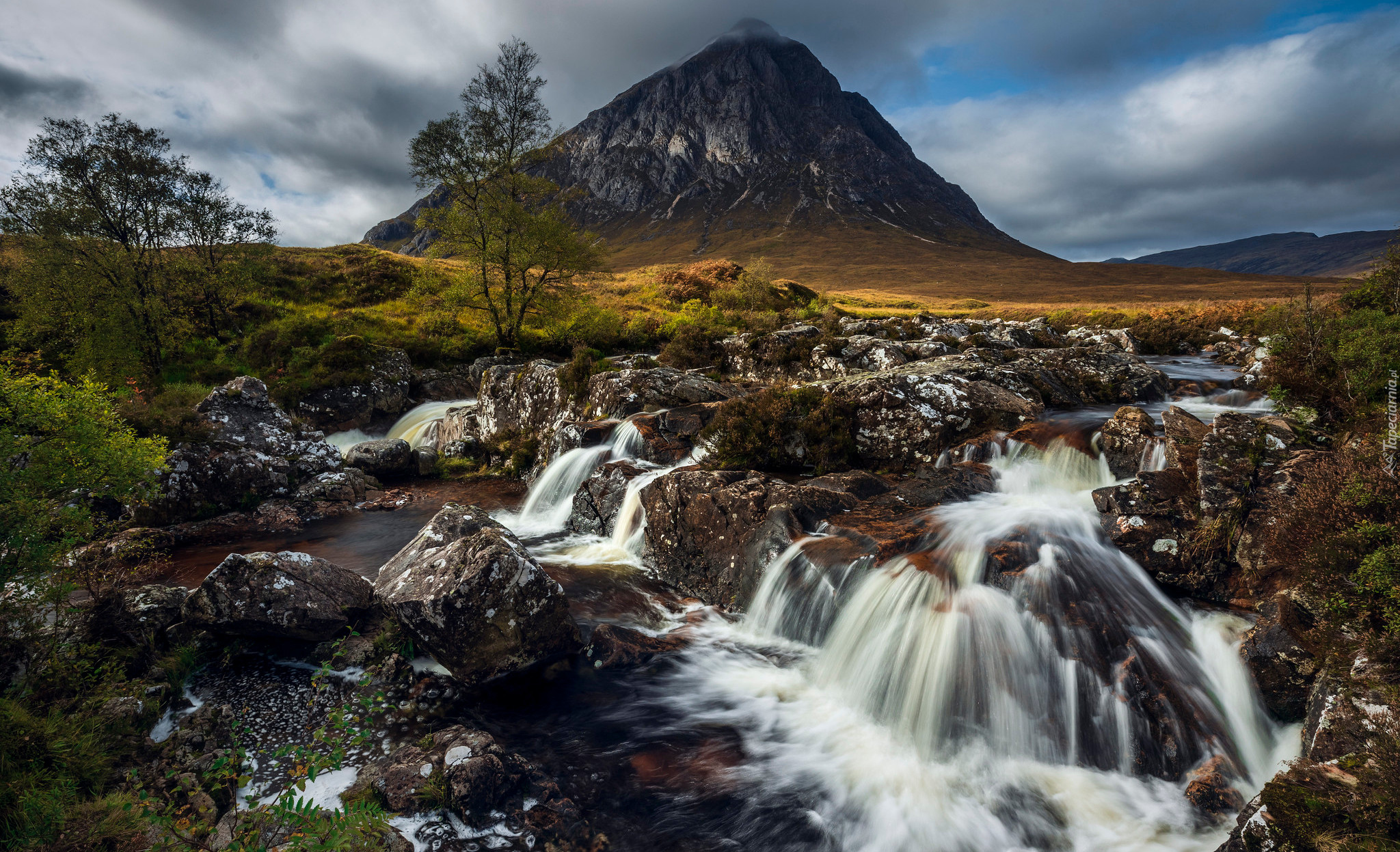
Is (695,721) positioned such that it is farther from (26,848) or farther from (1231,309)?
(1231,309)

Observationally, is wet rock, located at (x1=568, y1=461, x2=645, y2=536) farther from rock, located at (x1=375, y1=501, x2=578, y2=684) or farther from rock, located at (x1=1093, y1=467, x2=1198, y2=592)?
rock, located at (x1=1093, y1=467, x2=1198, y2=592)

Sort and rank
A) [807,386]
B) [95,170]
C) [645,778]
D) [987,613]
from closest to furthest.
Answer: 1. [645,778]
2. [987,613]
3. [807,386]
4. [95,170]

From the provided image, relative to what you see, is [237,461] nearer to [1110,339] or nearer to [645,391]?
[645,391]

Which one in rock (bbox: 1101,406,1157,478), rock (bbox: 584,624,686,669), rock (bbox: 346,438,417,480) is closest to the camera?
rock (bbox: 584,624,686,669)

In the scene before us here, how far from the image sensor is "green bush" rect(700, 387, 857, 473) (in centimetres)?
1316

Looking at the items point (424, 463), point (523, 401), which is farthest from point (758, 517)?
point (424, 463)

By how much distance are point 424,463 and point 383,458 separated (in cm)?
132

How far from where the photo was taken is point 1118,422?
11.2 meters

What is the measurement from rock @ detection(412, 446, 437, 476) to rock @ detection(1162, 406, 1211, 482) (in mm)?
20930

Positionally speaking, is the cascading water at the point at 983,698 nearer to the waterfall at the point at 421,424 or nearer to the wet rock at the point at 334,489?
the wet rock at the point at 334,489

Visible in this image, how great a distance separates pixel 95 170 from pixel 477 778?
3070 cm

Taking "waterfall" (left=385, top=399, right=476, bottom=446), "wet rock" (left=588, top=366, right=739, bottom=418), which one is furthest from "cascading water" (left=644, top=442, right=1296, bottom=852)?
"waterfall" (left=385, top=399, right=476, bottom=446)

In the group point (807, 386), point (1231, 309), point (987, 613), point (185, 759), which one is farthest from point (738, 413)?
point (1231, 309)

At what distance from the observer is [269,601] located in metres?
7.38
